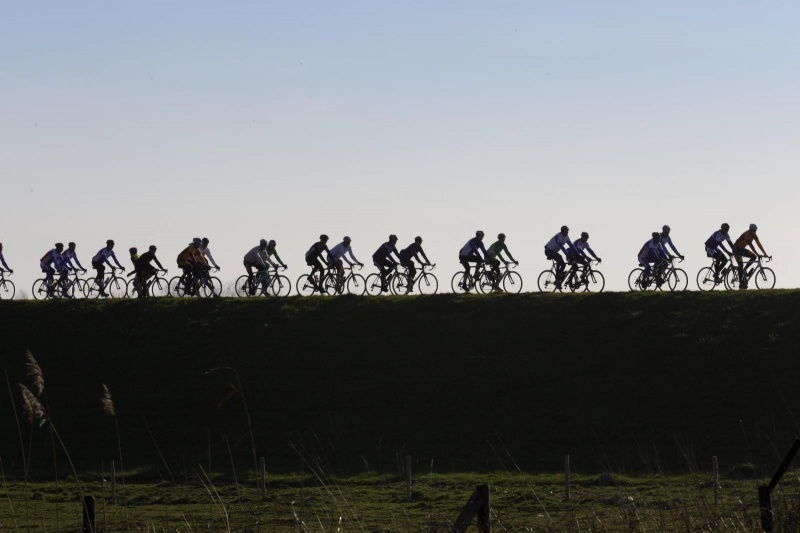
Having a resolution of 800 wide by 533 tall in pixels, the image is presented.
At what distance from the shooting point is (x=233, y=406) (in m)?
32.7

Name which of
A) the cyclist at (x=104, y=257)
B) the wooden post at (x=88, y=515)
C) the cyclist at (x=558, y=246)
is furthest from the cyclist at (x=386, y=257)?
the wooden post at (x=88, y=515)

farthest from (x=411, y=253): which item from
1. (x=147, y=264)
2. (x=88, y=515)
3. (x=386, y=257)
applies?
(x=88, y=515)

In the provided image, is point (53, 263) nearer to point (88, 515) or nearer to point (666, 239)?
point (666, 239)

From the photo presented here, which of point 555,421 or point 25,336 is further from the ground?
point 25,336

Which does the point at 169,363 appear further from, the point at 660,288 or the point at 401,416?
the point at 660,288

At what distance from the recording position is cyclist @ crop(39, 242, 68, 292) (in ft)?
124

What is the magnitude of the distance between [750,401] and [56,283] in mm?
22618

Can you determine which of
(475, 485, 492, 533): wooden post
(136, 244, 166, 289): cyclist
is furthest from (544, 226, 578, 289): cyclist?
(475, 485, 492, 533): wooden post

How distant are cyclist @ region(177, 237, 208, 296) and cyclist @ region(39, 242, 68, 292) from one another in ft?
13.2

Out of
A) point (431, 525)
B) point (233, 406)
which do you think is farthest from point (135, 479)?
point (431, 525)

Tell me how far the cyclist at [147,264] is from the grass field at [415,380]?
1.36 meters

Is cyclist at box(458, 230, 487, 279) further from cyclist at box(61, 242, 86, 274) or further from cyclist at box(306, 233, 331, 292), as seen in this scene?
cyclist at box(61, 242, 86, 274)

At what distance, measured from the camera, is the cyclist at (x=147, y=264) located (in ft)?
123

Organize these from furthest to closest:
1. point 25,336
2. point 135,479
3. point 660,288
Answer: point 25,336 → point 660,288 → point 135,479
